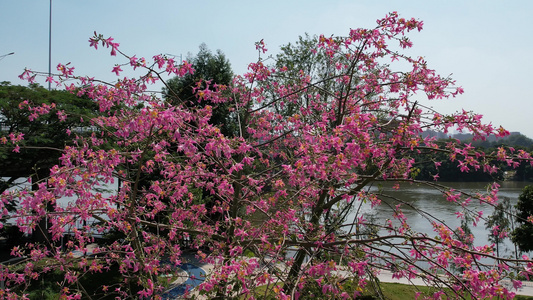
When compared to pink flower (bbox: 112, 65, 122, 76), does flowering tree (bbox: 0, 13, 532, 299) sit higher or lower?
lower

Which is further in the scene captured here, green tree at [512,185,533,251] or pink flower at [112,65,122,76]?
green tree at [512,185,533,251]

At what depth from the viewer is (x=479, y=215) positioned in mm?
2951

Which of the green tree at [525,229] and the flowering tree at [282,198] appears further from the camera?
the green tree at [525,229]

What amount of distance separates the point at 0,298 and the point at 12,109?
899 cm

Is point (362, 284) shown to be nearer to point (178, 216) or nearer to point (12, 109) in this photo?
point (178, 216)

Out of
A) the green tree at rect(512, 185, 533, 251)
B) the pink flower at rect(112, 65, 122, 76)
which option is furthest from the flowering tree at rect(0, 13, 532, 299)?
the green tree at rect(512, 185, 533, 251)

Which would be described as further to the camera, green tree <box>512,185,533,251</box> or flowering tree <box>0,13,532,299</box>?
green tree <box>512,185,533,251</box>

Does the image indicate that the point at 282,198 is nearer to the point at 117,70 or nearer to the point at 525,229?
the point at 117,70

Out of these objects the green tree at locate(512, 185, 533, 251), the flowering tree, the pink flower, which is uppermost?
the pink flower


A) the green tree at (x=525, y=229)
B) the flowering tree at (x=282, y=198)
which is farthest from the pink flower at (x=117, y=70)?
the green tree at (x=525, y=229)

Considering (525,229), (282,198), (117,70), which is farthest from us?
(525,229)

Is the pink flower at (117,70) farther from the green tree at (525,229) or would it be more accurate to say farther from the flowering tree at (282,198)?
the green tree at (525,229)

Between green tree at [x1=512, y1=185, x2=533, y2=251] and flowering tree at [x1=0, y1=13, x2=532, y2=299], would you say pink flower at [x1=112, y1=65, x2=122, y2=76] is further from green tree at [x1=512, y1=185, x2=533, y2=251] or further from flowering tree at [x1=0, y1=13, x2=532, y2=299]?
green tree at [x1=512, y1=185, x2=533, y2=251]

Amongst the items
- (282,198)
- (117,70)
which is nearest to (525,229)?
(282,198)
